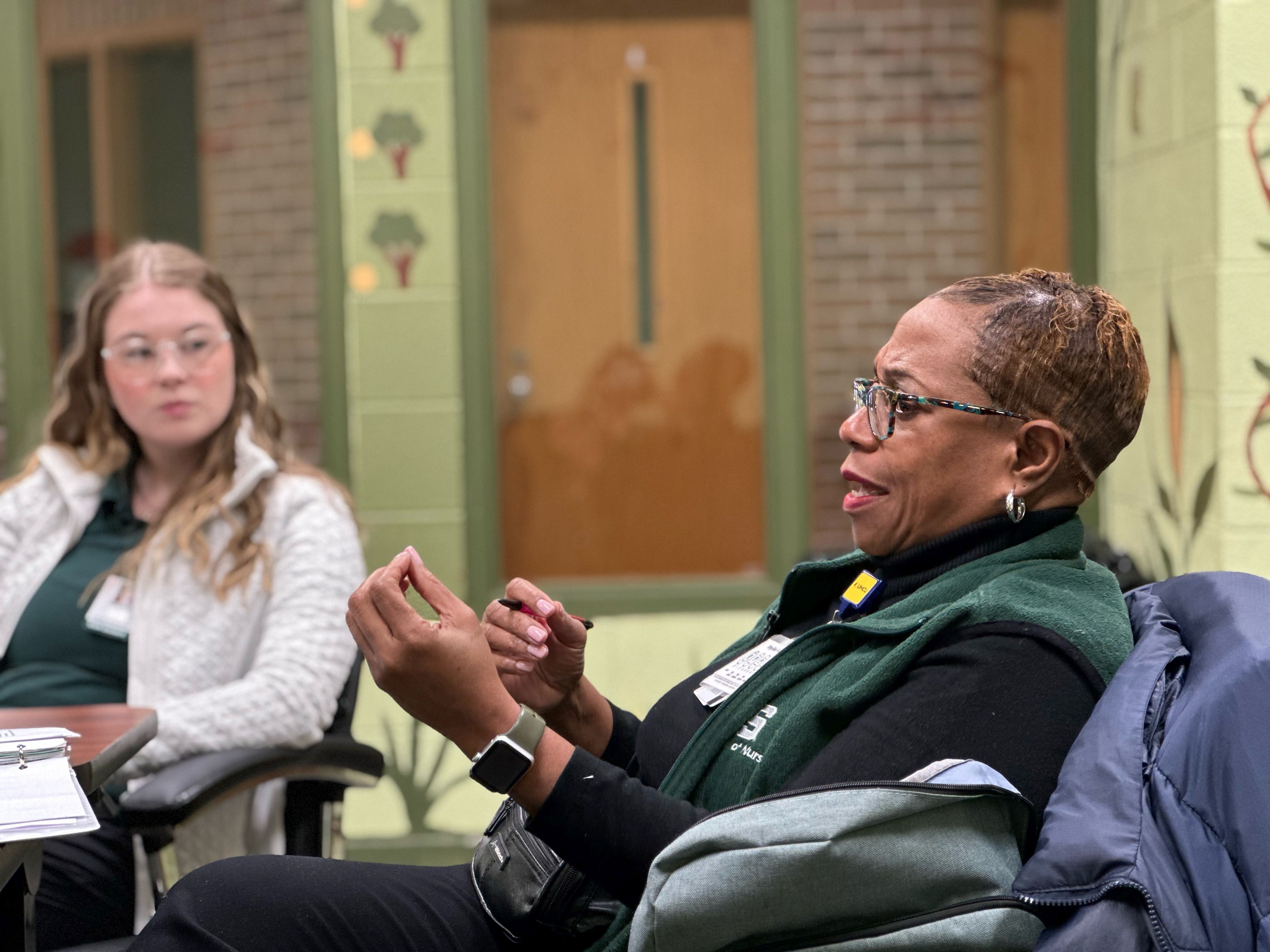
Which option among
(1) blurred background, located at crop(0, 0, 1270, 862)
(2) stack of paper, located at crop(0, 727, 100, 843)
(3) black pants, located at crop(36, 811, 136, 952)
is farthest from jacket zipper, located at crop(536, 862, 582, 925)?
(1) blurred background, located at crop(0, 0, 1270, 862)

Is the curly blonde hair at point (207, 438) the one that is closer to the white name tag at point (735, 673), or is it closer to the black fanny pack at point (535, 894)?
the black fanny pack at point (535, 894)

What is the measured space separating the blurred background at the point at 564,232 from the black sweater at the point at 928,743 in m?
2.46

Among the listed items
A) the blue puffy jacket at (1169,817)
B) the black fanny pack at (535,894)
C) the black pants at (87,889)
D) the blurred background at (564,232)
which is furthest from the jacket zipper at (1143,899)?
the blurred background at (564,232)

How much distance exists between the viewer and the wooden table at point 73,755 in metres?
1.60

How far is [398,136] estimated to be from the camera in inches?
149

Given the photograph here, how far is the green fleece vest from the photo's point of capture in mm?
1387

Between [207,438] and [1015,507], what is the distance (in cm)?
166

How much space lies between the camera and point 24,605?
2.42 meters

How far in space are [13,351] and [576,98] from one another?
187cm

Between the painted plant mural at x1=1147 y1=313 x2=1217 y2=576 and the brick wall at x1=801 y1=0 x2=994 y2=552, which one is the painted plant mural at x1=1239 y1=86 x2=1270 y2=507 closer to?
the painted plant mural at x1=1147 y1=313 x2=1217 y2=576

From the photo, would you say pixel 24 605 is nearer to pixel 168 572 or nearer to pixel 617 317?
pixel 168 572

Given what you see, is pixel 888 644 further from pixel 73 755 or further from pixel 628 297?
pixel 628 297

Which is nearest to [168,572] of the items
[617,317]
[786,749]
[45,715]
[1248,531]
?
[45,715]

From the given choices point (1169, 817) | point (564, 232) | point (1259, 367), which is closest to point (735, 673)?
point (1169, 817)
